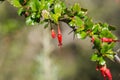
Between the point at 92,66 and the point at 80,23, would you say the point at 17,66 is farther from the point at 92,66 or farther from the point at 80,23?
the point at 80,23

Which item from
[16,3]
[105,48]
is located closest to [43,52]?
[16,3]

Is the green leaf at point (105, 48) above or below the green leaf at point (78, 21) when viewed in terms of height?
below

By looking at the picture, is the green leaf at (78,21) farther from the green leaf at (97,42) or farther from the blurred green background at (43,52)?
the blurred green background at (43,52)

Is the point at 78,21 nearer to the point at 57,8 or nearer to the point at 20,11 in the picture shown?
the point at 57,8

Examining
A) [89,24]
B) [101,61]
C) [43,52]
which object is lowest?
[43,52]

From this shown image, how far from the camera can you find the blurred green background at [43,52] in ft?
14.7

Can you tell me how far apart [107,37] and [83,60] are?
3600 mm

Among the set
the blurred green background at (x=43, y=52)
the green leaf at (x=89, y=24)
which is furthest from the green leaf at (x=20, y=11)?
the blurred green background at (x=43, y=52)

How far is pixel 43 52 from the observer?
4508 mm

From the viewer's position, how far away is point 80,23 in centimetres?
127

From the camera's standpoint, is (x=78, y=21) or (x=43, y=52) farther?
(x=43, y=52)

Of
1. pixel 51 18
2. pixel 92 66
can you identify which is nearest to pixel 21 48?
pixel 92 66

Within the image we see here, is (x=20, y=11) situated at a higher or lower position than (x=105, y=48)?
higher

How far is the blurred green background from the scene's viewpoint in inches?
176
